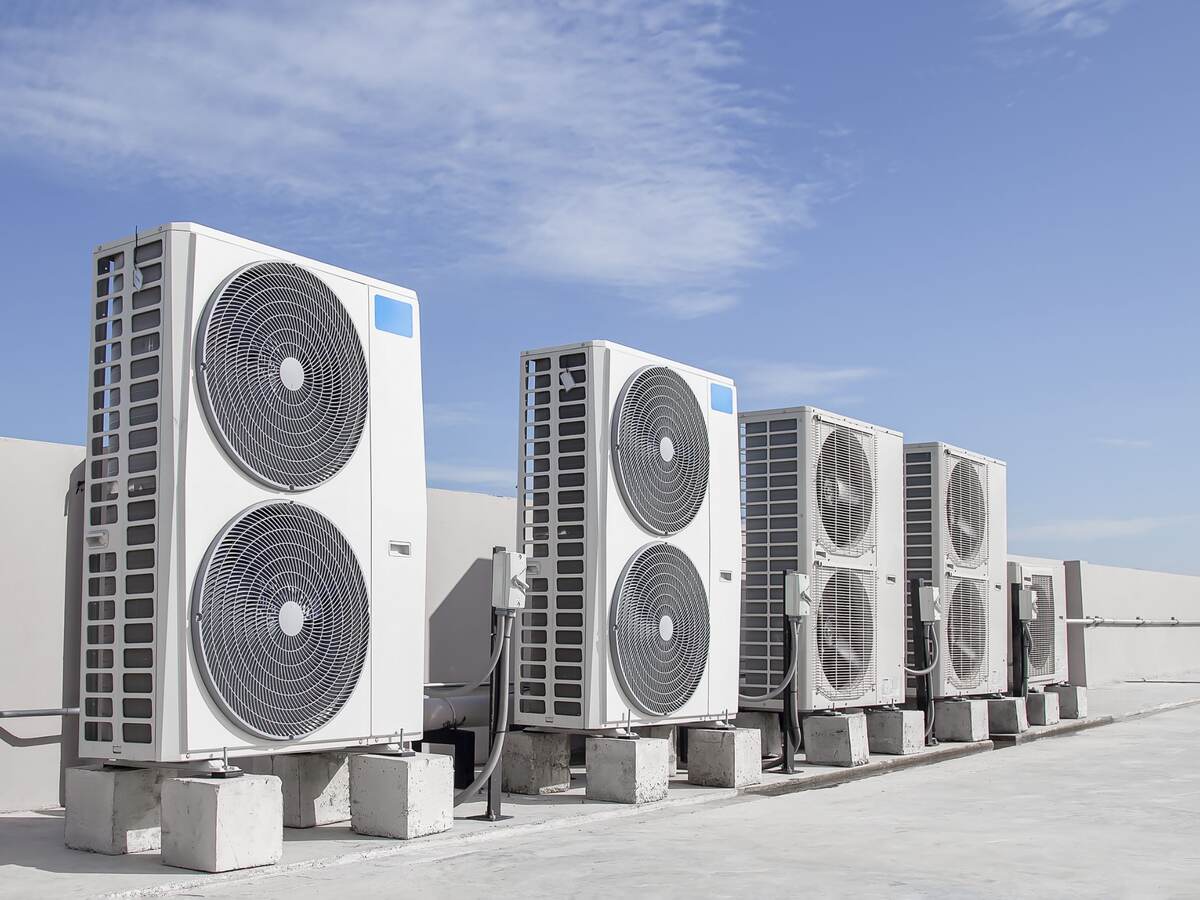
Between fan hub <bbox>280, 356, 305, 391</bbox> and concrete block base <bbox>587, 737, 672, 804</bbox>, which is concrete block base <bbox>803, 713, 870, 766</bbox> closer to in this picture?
concrete block base <bbox>587, 737, 672, 804</bbox>

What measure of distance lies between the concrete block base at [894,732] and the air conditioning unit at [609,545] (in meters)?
3.29

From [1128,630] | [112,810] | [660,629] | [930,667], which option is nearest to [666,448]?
[660,629]

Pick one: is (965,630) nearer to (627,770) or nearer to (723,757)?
(723,757)

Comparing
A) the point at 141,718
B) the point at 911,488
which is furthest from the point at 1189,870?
the point at 911,488

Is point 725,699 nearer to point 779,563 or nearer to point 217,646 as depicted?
point 779,563

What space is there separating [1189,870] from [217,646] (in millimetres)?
5015

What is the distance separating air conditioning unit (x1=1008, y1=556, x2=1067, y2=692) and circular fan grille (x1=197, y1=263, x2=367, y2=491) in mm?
10769

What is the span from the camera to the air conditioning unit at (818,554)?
11.3 m

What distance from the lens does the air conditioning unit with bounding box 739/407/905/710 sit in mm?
11312

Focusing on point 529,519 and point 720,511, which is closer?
point 529,519

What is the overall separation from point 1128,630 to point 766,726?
1821 centimetres

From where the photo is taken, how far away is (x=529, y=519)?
9.09 metres

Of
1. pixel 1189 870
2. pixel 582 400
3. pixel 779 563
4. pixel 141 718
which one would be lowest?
pixel 1189 870

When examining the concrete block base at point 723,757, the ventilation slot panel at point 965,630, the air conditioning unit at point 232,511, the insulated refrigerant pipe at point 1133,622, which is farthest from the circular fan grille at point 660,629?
the insulated refrigerant pipe at point 1133,622
